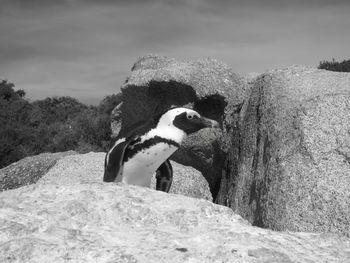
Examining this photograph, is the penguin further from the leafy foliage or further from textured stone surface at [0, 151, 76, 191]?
the leafy foliage

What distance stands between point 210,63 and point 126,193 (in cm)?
527

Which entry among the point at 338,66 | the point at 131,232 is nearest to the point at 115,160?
the point at 131,232

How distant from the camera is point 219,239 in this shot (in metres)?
1.92

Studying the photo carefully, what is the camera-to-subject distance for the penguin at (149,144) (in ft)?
14.5

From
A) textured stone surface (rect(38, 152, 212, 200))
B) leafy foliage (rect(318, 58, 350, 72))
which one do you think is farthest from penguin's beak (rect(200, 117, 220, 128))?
leafy foliage (rect(318, 58, 350, 72))

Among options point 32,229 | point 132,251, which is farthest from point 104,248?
point 32,229

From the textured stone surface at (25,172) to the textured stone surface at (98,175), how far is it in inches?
59.7

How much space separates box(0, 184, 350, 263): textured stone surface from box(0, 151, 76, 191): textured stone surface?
6.85 m

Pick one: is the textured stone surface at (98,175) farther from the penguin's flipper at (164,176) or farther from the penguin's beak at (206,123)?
the penguin's beak at (206,123)

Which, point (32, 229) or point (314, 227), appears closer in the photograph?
point (32, 229)

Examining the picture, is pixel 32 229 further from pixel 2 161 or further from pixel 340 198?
pixel 2 161

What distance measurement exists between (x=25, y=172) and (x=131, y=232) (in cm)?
770

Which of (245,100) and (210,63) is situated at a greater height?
(210,63)

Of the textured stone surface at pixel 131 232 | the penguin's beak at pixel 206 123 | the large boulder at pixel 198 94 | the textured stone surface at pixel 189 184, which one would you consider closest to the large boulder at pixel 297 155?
the penguin's beak at pixel 206 123
